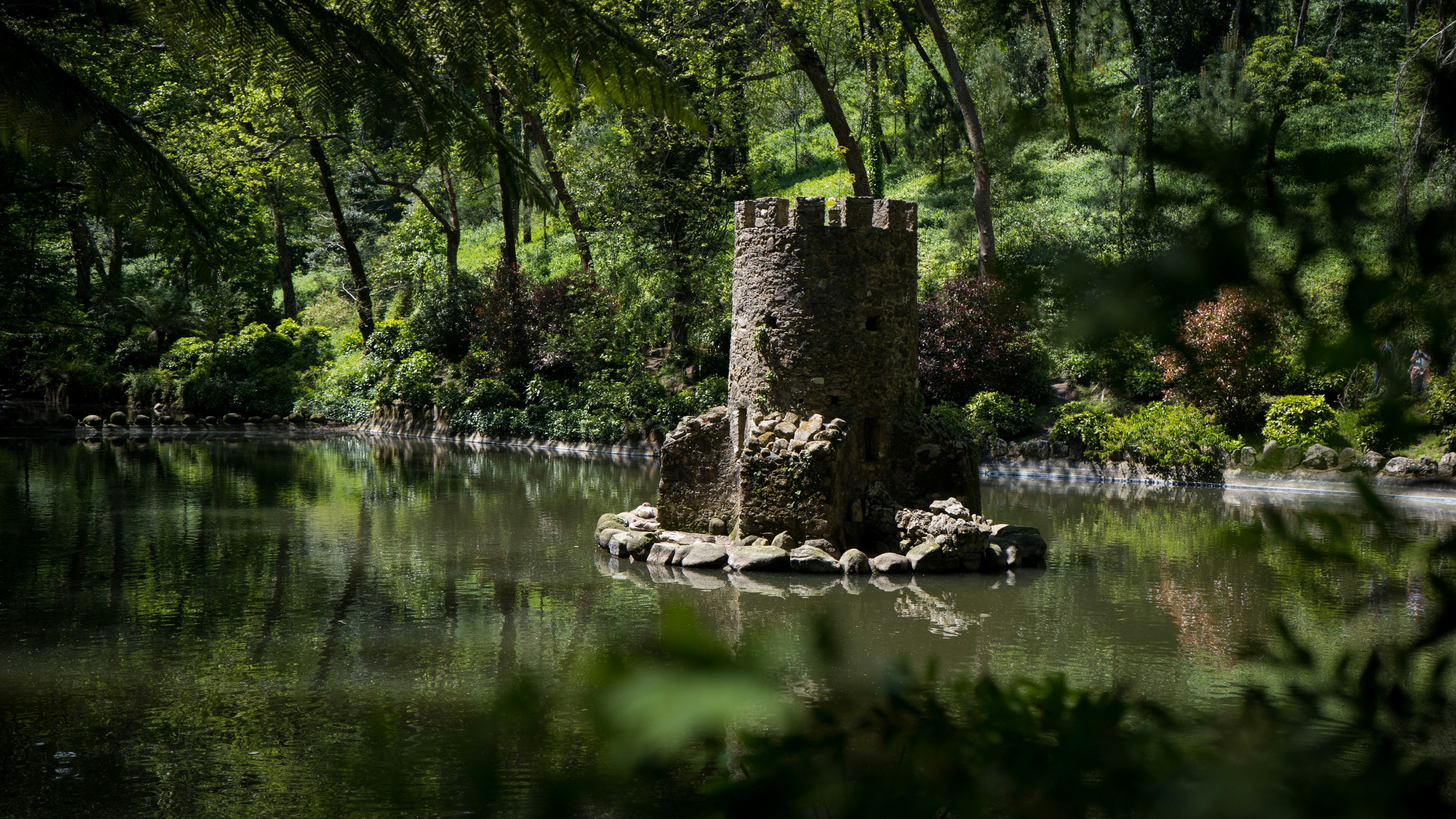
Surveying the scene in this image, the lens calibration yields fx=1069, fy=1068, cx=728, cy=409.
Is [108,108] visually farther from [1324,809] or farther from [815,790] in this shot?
[1324,809]

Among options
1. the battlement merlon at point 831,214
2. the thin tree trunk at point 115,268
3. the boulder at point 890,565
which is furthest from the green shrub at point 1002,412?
the thin tree trunk at point 115,268

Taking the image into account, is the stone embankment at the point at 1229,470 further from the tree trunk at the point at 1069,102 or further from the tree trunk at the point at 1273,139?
the tree trunk at the point at 1273,139

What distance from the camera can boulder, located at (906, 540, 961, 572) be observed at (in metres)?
12.2

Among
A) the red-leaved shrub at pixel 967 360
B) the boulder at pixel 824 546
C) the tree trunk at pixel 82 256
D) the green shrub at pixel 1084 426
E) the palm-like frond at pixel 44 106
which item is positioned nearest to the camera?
the palm-like frond at pixel 44 106

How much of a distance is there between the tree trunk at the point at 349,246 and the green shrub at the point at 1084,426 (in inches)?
816

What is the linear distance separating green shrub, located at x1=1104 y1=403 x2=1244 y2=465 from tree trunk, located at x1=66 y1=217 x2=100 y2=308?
19.3 m

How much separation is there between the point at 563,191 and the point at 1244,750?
86.8ft

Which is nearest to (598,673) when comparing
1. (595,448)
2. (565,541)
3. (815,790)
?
(815,790)

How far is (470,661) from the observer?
8.44 meters

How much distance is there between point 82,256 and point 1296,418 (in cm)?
2511

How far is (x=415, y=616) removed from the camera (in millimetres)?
9859

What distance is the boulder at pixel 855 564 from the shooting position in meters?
12.1

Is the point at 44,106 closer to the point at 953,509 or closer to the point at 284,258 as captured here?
the point at 953,509

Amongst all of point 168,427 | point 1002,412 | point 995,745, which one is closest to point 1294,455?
point 995,745
